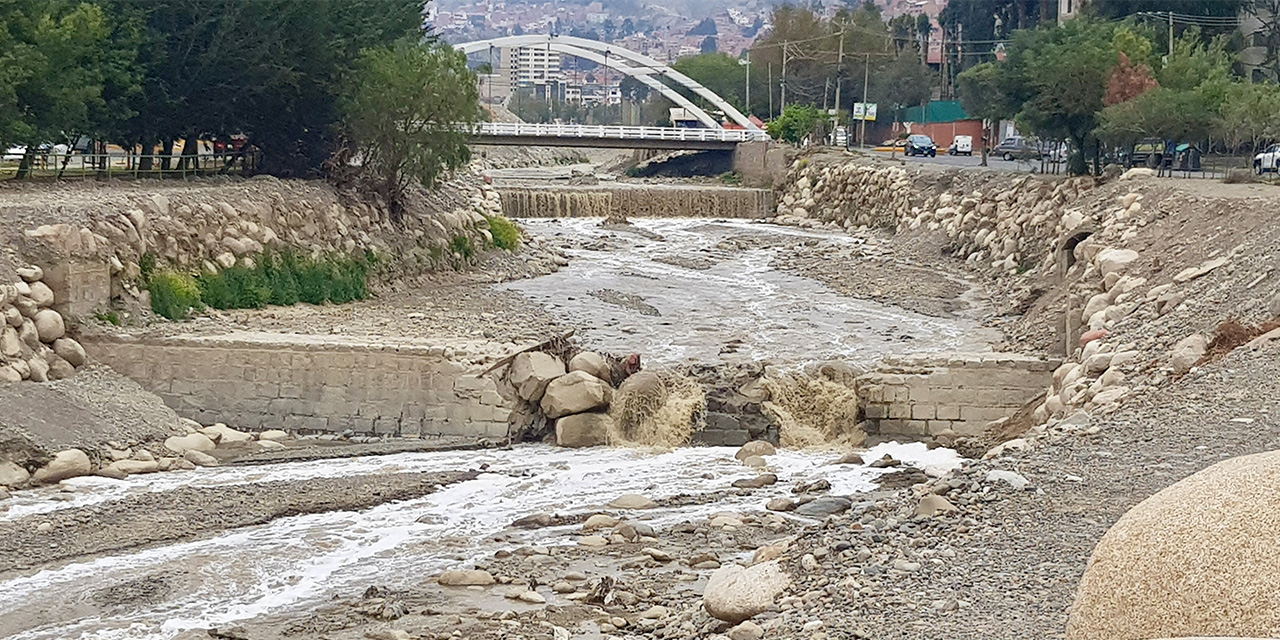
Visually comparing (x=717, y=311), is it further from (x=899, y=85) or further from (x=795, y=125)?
(x=899, y=85)

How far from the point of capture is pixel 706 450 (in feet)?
77.7

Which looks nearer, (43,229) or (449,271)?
(43,229)

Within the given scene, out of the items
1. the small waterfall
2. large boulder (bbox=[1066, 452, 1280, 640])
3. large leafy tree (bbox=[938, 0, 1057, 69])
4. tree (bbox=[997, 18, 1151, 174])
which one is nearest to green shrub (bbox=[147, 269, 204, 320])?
large boulder (bbox=[1066, 452, 1280, 640])

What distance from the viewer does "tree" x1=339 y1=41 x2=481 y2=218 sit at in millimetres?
39219

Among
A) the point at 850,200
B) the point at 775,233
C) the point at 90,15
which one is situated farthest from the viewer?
the point at 850,200

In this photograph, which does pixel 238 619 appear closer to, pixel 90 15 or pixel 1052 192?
pixel 90 15

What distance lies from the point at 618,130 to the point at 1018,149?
1885cm

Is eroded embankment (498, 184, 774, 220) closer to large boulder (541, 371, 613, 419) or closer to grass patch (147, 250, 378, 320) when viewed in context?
grass patch (147, 250, 378, 320)

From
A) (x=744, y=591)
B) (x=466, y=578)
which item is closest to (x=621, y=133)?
(x=466, y=578)

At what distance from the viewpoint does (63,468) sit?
2086cm

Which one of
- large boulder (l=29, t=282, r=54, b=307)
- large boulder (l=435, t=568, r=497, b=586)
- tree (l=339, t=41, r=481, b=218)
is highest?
tree (l=339, t=41, r=481, b=218)

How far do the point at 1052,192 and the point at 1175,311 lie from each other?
1892cm

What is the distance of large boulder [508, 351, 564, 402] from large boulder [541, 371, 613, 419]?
0.42 feet

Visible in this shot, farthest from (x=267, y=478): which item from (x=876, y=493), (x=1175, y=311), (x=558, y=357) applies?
(x=1175, y=311)
